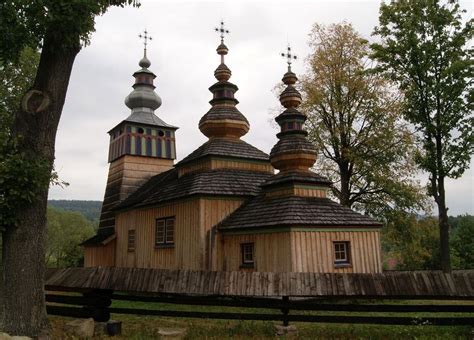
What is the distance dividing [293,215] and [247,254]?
284 cm

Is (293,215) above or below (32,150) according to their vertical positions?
below

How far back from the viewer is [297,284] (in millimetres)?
7926

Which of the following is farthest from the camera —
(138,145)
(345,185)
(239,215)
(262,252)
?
(138,145)

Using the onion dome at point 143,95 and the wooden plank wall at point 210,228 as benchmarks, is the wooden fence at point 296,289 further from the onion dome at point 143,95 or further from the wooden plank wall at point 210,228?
the onion dome at point 143,95

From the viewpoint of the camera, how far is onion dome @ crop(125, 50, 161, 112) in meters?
31.0

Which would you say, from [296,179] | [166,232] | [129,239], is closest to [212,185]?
[166,232]

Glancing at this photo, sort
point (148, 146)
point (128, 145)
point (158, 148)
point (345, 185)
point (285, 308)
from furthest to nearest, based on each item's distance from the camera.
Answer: point (158, 148) < point (148, 146) < point (128, 145) < point (345, 185) < point (285, 308)

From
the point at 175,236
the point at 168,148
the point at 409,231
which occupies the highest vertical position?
the point at 168,148

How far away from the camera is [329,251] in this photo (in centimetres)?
1543

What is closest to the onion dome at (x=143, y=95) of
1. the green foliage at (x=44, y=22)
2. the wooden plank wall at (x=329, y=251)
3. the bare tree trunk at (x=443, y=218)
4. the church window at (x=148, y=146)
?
the church window at (x=148, y=146)

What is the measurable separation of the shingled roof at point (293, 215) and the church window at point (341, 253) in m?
0.79

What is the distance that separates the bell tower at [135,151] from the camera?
27250mm

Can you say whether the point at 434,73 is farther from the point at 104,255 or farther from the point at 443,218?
the point at 104,255

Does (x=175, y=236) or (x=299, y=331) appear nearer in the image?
(x=299, y=331)
